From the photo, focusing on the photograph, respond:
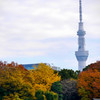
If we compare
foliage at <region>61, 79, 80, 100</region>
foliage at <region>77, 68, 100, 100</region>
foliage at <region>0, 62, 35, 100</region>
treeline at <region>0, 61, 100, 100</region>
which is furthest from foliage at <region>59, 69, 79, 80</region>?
foliage at <region>0, 62, 35, 100</region>

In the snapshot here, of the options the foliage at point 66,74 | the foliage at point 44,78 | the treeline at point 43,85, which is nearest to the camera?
the treeline at point 43,85

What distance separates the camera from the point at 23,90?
7856 centimetres

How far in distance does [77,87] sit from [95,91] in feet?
22.5

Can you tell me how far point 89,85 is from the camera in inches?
3733

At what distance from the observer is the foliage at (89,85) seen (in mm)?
91762

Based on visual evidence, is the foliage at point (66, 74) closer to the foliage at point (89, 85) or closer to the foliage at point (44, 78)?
the foliage at point (44, 78)

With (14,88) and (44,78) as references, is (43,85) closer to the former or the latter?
(44,78)

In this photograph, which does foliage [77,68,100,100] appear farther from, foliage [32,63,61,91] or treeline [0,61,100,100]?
foliage [32,63,61,91]

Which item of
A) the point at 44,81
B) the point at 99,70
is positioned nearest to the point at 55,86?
the point at 44,81

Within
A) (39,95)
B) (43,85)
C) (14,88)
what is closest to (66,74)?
(43,85)

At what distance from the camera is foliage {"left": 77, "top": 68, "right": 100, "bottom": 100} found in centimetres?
9176

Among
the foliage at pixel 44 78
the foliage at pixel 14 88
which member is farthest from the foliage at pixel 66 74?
the foliage at pixel 14 88

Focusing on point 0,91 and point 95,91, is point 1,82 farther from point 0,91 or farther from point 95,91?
point 95,91

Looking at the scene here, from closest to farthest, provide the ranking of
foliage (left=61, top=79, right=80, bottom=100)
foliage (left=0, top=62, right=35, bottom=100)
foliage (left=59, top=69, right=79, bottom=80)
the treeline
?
1. foliage (left=0, top=62, right=35, bottom=100)
2. the treeline
3. foliage (left=61, top=79, right=80, bottom=100)
4. foliage (left=59, top=69, right=79, bottom=80)
